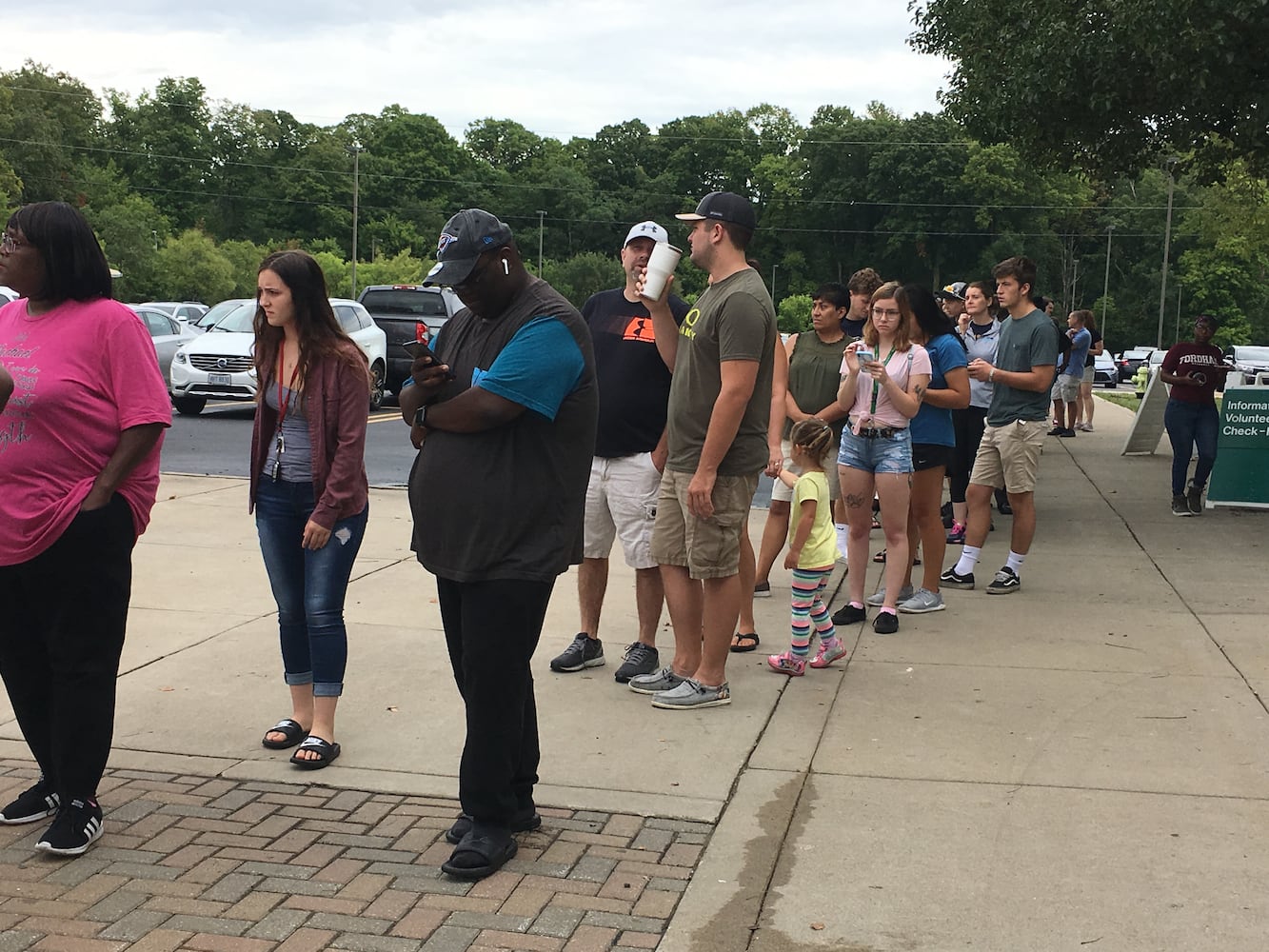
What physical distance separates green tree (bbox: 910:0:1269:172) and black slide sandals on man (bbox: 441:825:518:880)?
825 centimetres

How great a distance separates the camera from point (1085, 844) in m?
4.21

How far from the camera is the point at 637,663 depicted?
6141 millimetres

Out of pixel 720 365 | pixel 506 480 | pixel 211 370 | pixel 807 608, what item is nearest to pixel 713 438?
pixel 720 365

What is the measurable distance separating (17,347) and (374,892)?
6.13 feet

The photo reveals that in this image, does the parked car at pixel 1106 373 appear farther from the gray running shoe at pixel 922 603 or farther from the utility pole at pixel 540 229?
the utility pole at pixel 540 229

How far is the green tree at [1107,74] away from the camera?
1024 centimetres

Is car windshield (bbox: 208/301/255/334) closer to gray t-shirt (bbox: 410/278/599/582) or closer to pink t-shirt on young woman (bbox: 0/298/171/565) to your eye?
pink t-shirt on young woman (bbox: 0/298/171/565)

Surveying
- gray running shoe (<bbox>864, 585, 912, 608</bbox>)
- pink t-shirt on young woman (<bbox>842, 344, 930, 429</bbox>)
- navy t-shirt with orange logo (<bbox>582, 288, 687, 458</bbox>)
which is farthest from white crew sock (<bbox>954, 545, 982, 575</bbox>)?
navy t-shirt with orange logo (<bbox>582, 288, 687, 458</bbox>)

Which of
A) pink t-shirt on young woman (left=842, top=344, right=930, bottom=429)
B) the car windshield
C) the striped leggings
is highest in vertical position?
pink t-shirt on young woman (left=842, top=344, right=930, bottom=429)

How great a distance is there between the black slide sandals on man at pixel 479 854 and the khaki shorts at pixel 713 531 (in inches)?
69.8

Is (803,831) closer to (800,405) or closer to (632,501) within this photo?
(632,501)

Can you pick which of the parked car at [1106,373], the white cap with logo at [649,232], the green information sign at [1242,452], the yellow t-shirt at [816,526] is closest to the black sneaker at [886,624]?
the yellow t-shirt at [816,526]

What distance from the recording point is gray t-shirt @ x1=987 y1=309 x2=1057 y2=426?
7.95 m

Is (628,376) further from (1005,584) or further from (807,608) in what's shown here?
(1005,584)
